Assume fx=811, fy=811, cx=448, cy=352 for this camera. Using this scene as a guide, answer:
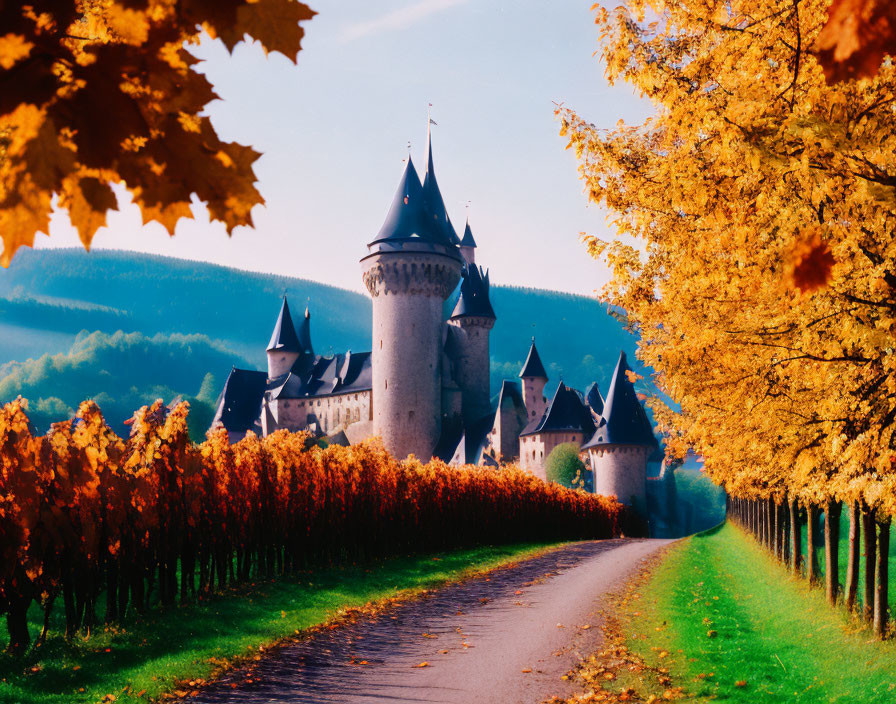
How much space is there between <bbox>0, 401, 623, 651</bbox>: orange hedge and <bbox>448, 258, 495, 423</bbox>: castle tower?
154ft

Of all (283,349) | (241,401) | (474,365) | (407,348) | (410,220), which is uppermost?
(410,220)

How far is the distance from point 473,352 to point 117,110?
68950mm

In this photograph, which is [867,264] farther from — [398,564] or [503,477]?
[503,477]

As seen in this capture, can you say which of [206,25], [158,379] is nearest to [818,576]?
[206,25]

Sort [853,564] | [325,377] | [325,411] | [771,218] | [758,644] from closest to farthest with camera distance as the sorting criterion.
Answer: [771,218]
[758,644]
[853,564]
[325,411]
[325,377]

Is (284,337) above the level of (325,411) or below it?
above

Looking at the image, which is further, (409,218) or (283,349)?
(283,349)

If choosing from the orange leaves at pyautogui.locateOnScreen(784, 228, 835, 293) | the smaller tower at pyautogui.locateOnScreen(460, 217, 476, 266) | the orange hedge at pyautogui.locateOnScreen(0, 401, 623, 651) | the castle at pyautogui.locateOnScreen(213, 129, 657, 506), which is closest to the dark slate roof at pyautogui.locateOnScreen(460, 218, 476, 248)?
the smaller tower at pyautogui.locateOnScreen(460, 217, 476, 266)

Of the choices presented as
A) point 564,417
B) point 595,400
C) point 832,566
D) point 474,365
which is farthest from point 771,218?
point 595,400

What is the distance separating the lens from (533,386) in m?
68.9

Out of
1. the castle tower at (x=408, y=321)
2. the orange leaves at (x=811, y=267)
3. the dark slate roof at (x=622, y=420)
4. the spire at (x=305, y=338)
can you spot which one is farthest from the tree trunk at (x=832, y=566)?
the spire at (x=305, y=338)

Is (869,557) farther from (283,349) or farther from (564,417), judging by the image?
(283,349)

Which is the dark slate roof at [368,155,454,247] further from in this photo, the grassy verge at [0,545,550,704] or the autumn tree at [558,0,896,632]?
the autumn tree at [558,0,896,632]

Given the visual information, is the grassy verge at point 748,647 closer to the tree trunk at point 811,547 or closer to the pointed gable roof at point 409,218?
the tree trunk at point 811,547
